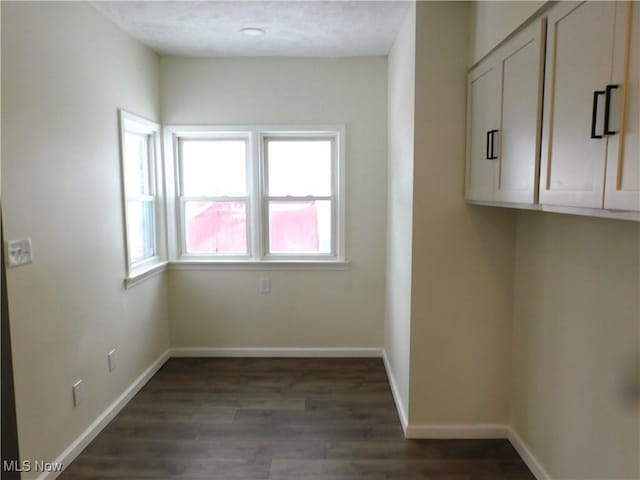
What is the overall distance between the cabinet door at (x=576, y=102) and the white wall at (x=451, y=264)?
818 mm

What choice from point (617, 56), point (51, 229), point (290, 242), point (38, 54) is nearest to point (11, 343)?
point (51, 229)

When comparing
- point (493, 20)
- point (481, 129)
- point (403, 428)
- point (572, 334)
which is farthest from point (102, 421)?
point (493, 20)

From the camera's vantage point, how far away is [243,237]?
3.71m

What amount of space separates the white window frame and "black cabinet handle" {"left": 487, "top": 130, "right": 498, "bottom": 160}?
235 centimetres

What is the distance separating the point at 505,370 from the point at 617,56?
1874 millimetres

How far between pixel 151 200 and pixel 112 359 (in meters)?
1.34

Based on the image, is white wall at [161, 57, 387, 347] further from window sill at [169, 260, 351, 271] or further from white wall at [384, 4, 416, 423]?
white wall at [384, 4, 416, 423]

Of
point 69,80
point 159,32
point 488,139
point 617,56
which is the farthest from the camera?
point 159,32

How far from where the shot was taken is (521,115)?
1.67 metres

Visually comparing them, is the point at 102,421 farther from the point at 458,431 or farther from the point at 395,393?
the point at 458,431

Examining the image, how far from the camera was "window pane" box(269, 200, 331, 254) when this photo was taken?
3.67m

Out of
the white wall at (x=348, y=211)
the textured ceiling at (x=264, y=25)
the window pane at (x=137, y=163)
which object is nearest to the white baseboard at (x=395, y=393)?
the white wall at (x=348, y=211)

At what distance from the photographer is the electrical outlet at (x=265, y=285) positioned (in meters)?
3.65

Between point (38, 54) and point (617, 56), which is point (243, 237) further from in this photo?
point (617, 56)
